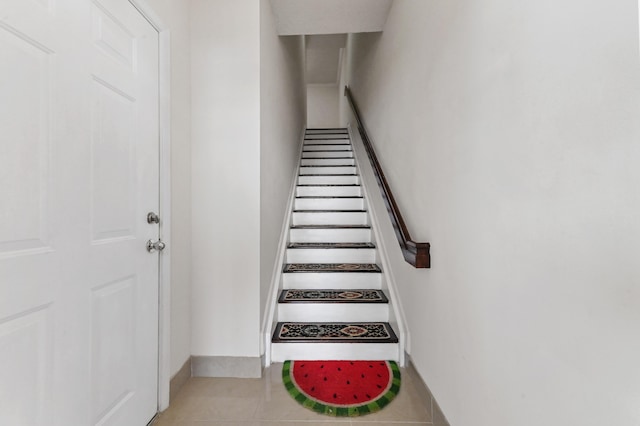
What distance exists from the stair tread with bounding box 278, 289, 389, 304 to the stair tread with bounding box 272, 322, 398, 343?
6.3 inches

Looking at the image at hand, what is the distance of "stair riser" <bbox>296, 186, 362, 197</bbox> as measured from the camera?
138 inches

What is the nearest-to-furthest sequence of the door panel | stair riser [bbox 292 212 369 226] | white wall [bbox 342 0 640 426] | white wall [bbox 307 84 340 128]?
white wall [bbox 342 0 640 426] → the door panel → stair riser [bbox 292 212 369 226] → white wall [bbox 307 84 340 128]

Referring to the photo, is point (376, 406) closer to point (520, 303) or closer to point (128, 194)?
point (520, 303)

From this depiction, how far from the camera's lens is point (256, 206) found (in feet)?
6.14

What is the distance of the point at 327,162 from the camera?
434 cm

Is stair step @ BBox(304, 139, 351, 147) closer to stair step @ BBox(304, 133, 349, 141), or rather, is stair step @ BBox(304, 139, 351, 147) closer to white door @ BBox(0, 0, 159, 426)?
stair step @ BBox(304, 133, 349, 141)

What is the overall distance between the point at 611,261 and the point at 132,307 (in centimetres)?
167

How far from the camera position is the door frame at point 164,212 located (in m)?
1.56

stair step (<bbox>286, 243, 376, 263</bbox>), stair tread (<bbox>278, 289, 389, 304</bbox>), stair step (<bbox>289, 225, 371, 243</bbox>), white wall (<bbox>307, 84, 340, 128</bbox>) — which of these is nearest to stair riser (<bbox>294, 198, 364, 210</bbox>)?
stair step (<bbox>289, 225, 371, 243</bbox>)

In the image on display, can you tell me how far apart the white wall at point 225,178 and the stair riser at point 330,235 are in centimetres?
107

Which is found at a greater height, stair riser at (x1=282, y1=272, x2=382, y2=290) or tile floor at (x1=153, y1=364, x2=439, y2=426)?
stair riser at (x1=282, y1=272, x2=382, y2=290)

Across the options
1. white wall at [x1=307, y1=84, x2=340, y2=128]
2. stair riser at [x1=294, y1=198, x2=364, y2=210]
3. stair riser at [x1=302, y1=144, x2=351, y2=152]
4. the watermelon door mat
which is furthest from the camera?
white wall at [x1=307, y1=84, x2=340, y2=128]

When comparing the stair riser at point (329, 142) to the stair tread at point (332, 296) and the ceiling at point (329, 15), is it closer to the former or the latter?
the ceiling at point (329, 15)

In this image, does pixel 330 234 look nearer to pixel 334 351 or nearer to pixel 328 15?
pixel 334 351
